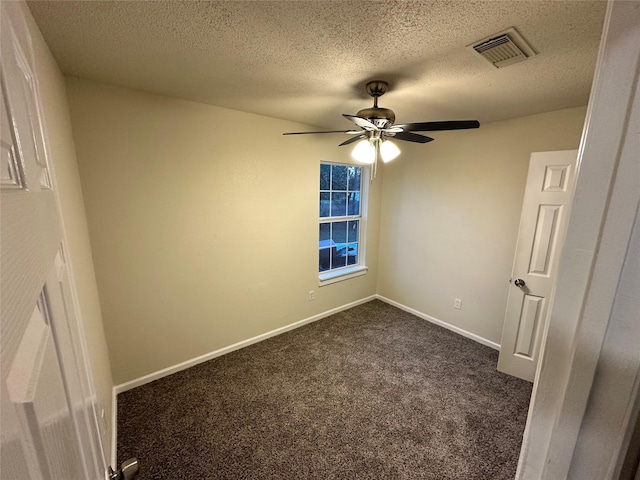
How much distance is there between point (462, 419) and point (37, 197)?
2.58 m

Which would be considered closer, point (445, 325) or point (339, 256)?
point (445, 325)

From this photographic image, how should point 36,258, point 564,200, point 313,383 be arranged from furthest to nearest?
point 313,383 → point 564,200 → point 36,258

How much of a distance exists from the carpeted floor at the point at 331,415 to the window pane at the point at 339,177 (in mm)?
1938

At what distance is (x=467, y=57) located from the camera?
1.45m

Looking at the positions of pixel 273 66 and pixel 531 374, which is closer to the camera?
pixel 273 66

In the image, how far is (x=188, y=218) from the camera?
7.63 ft

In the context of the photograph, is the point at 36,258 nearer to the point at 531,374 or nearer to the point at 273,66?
the point at 273,66

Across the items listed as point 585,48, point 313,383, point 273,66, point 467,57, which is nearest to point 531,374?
point 313,383

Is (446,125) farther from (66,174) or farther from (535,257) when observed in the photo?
(66,174)

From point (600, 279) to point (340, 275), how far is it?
3267mm

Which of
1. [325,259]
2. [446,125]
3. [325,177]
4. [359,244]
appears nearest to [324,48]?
[446,125]

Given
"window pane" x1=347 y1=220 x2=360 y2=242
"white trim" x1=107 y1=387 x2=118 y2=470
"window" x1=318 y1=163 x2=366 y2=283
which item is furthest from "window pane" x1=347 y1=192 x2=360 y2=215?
"white trim" x1=107 y1=387 x2=118 y2=470

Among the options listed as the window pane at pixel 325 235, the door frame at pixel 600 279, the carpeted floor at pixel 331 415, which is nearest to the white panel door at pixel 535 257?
the carpeted floor at pixel 331 415

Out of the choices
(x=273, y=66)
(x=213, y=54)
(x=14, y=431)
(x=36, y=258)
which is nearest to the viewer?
(x=14, y=431)
